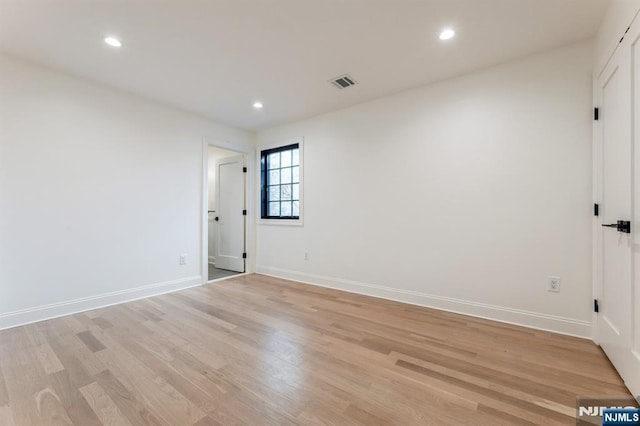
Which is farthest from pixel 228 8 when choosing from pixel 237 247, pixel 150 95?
pixel 237 247

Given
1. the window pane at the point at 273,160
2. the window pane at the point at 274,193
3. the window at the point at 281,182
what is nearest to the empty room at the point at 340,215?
the window at the point at 281,182

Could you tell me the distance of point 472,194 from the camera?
104 inches

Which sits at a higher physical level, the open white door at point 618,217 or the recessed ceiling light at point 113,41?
the recessed ceiling light at point 113,41

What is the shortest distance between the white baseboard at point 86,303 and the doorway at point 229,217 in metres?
0.86

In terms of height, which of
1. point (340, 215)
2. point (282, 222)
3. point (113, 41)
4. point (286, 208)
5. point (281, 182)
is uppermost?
point (113, 41)

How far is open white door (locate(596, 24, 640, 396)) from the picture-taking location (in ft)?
4.83

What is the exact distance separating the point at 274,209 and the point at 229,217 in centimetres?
97

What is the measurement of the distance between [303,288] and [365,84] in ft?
8.92

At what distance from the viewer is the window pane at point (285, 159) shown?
429 cm

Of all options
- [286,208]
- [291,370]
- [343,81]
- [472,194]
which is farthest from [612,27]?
[286,208]

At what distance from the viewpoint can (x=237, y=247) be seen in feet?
15.4

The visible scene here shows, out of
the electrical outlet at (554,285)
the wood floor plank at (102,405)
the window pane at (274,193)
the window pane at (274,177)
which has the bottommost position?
the wood floor plank at (102,405)

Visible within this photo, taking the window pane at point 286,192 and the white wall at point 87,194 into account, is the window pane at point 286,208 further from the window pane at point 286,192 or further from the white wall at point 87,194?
the white wall at point 87,194

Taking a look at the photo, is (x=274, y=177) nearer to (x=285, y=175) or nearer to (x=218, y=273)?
(x=285, y=175)
